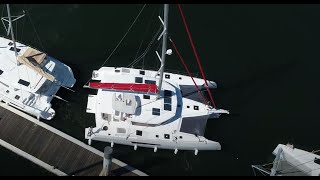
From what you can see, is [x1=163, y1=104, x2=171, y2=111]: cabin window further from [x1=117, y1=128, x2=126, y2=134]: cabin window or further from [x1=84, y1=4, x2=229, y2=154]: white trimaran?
[x1=117, y1=128, x2=126, y2=134]: cabin window

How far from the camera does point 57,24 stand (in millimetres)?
49875

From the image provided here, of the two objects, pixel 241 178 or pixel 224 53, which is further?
pixel 224 53

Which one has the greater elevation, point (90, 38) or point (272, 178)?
point (90, 38)

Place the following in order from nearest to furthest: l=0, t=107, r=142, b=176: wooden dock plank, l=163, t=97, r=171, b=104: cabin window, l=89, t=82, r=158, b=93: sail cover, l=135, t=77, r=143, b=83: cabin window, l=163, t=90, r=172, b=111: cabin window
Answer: l=0, t=107, r=142, b=176: wooden dock plank
l=89, t=82, r=158, b=93: sail cover
l=163, t=90, r=172, b=111: cabin window
l=163, t=97, r=171, b=104: cabin window
l=135, t=77, r=143, b=83: cabin window

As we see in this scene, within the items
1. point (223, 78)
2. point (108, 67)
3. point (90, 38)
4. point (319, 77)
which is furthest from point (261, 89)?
point (90, 38)

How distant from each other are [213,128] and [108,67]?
1186cm

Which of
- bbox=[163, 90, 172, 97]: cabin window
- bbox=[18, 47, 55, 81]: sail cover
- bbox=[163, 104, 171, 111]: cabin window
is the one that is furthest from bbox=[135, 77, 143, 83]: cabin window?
bbox=[18, 47, 55, 81]: sail cover

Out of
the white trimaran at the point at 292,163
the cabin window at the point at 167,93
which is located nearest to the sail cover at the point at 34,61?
the cabin window at the point at 167,93

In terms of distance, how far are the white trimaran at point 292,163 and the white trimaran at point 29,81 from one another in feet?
65.9

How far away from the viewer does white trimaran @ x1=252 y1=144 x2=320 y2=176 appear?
39.0 metres

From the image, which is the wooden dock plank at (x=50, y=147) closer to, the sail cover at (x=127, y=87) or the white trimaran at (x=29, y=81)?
the white trimaran at (x=29, y=81)

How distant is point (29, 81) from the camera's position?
41.7m

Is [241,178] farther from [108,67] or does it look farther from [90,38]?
[90,38]

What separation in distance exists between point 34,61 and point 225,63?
20.1 metres
